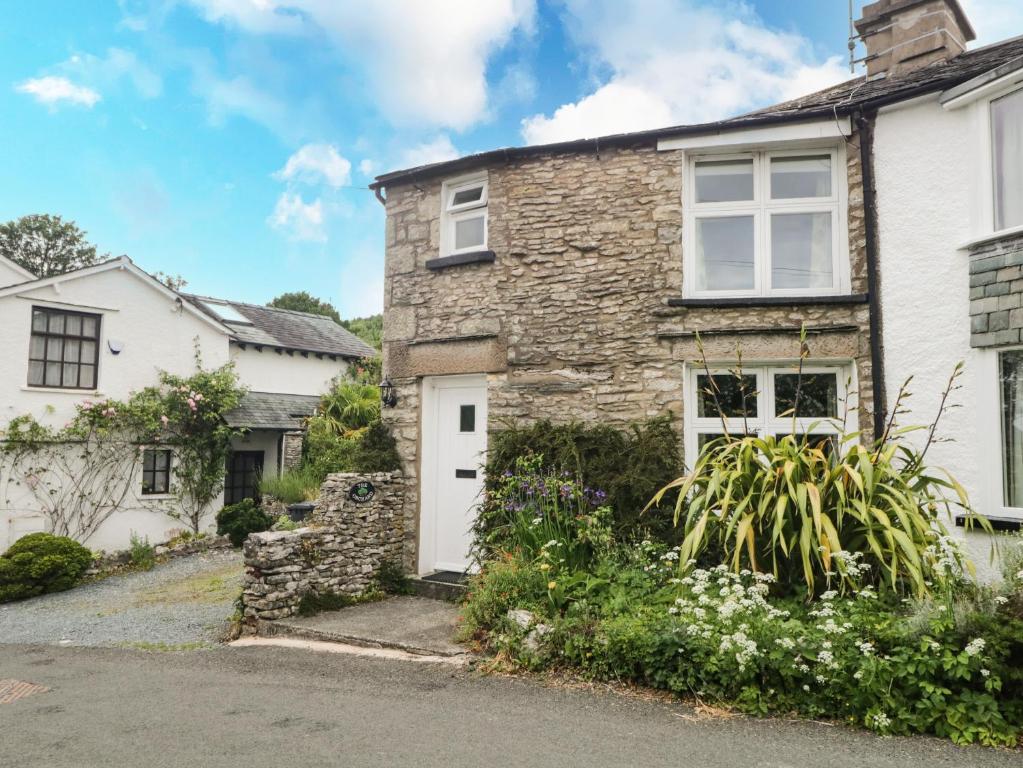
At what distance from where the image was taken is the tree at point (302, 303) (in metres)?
40.6

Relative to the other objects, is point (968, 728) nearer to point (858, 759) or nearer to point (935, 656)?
point (935, 656)

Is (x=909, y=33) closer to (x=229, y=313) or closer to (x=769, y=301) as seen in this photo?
(x=769, y=301)

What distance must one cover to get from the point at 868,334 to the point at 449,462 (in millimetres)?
4868

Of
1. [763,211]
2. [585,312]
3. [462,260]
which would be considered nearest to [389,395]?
[462,260]

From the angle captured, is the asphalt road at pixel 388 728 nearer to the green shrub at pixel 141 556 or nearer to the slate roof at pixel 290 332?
the green shrub at pixel 141 556

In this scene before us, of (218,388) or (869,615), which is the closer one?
(869,615)

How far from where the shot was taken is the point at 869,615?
4578mm

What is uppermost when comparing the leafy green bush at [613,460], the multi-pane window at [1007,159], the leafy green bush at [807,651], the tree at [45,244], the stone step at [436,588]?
the tree at [45,244]

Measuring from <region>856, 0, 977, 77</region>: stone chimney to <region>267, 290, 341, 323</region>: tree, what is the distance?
35076 mm

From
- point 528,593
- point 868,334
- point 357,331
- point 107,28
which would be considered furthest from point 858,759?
point 357,331

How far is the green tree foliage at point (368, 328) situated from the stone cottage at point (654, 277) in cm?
2496

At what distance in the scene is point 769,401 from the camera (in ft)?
24.1

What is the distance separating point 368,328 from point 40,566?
94.2ft

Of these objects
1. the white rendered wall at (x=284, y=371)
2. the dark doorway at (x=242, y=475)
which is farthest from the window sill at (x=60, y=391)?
the dark doorway at (x=242, y=475)
